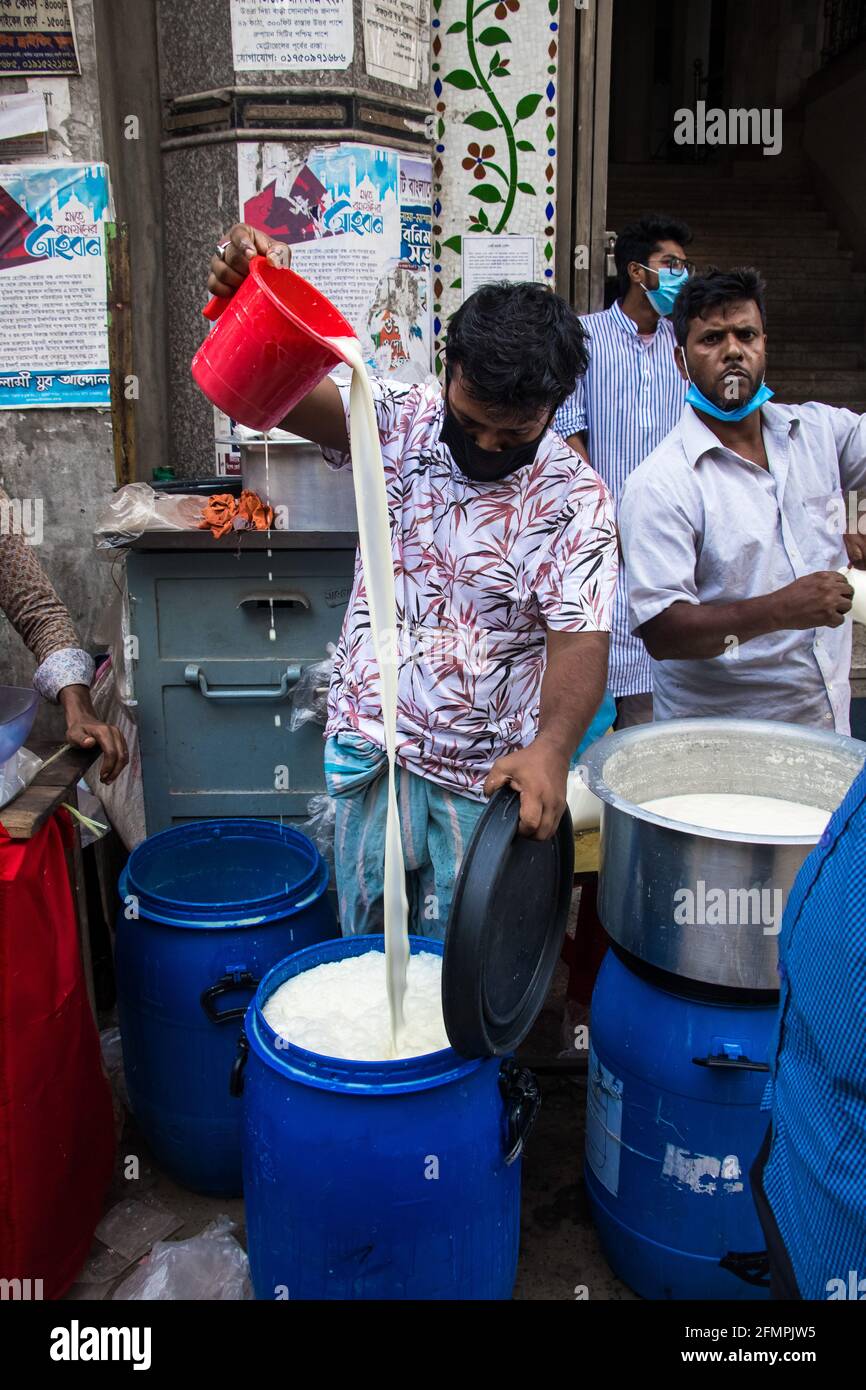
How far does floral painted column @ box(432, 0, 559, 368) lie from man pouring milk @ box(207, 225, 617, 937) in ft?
7.67

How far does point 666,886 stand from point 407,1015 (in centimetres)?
58

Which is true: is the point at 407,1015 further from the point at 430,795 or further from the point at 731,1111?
the point at 731,1111

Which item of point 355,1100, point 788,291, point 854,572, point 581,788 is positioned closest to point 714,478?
point 854,572

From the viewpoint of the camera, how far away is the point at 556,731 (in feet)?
6.36

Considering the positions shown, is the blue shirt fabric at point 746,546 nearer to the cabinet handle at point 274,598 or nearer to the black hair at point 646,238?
the cabinet handle at point 274,598

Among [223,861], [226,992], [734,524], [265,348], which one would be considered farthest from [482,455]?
[223,861]

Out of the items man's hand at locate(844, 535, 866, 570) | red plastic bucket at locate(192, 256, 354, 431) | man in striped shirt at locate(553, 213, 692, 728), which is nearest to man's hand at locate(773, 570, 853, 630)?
man's hand at locate(844, 535, 866, 570)

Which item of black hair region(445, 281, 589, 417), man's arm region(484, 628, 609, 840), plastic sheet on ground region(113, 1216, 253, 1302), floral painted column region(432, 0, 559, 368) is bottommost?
plastic sheet on ground region(113, 1216, 253, 1302)

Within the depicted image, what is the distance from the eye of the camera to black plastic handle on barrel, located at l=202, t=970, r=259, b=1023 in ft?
8.20

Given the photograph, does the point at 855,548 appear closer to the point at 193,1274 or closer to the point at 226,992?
the point at 226,992

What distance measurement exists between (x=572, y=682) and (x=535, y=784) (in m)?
0.34

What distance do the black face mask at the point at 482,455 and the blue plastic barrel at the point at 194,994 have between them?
1164mm

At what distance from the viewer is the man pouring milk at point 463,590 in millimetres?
2010

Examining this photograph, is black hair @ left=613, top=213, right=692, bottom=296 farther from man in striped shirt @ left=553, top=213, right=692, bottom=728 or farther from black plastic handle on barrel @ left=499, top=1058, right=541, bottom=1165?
black plastic handle on barrel @ left=499, top=1058, right=541, bottom=1165
